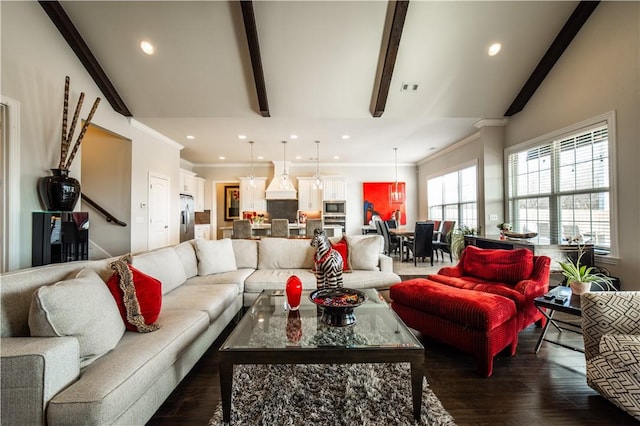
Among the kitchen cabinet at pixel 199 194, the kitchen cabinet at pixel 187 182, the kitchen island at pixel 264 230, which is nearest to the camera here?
the kitchen island at pixel 264 230

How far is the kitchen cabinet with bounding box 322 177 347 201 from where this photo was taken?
8.10 m

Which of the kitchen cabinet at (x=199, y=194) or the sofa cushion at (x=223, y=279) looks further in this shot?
the kitchen cabinet at (x=199, y=194)

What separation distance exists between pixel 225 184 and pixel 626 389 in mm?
8780

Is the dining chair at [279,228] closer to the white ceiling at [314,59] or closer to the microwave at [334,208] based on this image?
the white ceiling at [314,59]

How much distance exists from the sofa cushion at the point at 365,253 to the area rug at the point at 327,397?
147cm

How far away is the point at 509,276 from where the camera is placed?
2426mm

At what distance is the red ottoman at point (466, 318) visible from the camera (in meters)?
1.82

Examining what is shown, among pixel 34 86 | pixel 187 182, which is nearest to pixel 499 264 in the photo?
pixel 34 86

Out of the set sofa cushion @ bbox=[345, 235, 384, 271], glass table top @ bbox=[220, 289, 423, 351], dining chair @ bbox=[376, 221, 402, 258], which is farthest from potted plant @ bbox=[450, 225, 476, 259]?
glass table top @ bbox=[220, 289, 423, 351]

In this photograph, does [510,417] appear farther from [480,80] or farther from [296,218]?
[296,218]

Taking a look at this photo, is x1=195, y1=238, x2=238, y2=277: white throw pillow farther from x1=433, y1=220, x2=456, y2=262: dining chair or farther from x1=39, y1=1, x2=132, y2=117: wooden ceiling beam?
x1=433, y1=220, x2=456, y2=262: dining chair

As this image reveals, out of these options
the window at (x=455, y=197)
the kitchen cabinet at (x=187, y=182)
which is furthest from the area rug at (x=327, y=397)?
the kitchen cabinet at (x=187, y=182)

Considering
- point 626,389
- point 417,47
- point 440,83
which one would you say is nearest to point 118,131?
point 417,47

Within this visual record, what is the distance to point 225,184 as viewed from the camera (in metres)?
8.52
